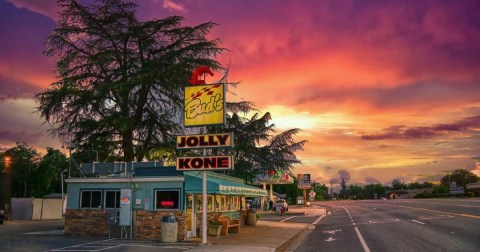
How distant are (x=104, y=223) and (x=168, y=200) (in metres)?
4.26

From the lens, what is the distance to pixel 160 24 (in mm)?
36438

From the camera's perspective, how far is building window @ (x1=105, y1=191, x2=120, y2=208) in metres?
22.9

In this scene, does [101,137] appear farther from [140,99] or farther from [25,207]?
[25,207]

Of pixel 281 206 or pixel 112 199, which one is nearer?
pixel 112 199

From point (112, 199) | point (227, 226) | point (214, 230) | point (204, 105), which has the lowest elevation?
point (214, 230)

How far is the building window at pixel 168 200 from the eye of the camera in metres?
21.4

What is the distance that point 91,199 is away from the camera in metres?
23.5

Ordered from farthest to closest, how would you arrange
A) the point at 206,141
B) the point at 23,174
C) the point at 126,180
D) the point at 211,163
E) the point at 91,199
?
the point at 23,174 < the point at 91,199 < the point at 126,180 < the point at 206,141 < the point at 211,163

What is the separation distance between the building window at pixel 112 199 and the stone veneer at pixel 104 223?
482 mm

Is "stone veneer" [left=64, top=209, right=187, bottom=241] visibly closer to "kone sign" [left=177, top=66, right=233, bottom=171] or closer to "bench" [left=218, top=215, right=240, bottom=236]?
"kone sign" [left=177, top=66, right=233, bottom=171]

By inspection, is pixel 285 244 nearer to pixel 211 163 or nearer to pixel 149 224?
pixel 211 163

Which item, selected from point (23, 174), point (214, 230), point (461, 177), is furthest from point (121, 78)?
point (461, 177)

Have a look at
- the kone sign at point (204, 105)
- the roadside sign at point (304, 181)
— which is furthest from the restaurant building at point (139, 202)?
the roadside sign at point (304, 181)

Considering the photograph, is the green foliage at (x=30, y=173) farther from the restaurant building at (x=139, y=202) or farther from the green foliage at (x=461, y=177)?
the green foliage at (x=461, y=177)
